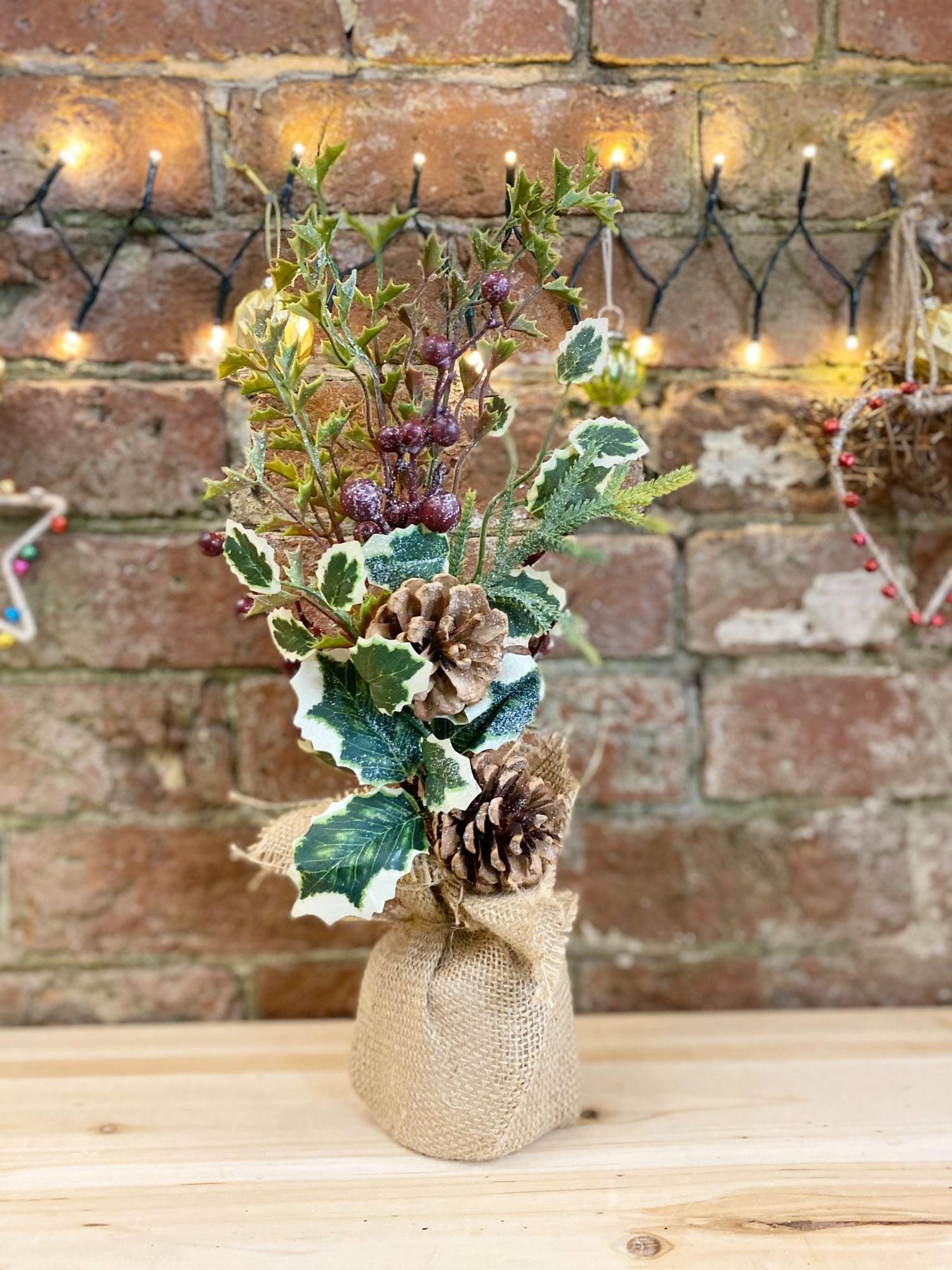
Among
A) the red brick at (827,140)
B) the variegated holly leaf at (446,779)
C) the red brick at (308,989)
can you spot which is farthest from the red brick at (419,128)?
the red brick at (308,989)

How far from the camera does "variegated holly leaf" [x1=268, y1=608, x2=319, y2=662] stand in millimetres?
646

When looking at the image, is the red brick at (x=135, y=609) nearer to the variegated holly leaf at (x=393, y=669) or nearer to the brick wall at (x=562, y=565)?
the brick wall at (x=562, y=565)

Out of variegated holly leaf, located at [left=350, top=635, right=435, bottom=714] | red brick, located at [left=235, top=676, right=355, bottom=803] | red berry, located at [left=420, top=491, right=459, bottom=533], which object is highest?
red berry, located at [left=420, top=491, right=459, bottom=533]

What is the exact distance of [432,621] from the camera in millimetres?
608

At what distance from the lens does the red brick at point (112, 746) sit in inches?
37.5

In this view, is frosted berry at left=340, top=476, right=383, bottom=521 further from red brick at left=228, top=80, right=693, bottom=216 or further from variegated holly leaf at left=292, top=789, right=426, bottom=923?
red brick at left=228, top=80, right=693, bottom=216

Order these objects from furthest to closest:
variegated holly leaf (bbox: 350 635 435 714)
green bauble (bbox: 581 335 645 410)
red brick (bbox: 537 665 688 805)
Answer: red brick (bbox: 537 665 688 805)
green bauble (bbox: 581 335 645 410)
variegated holly leaf (bbox: 350 635 435 714)

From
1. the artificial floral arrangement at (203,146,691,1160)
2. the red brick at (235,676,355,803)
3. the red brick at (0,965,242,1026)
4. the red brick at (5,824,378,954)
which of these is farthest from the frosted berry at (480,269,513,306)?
the red brick at (0,965,242,1026)

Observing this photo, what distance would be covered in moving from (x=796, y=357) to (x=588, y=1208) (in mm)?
734

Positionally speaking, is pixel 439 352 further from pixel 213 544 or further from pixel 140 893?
pixel 140 893

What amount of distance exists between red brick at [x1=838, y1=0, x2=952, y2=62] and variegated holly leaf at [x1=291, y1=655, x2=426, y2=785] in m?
0.75

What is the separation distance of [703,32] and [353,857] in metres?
0.79

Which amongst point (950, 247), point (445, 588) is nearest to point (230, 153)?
point (445, 588)

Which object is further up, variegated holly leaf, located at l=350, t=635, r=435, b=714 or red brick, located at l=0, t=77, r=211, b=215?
red brick, located at l=0, t=77, r=211, b=215
